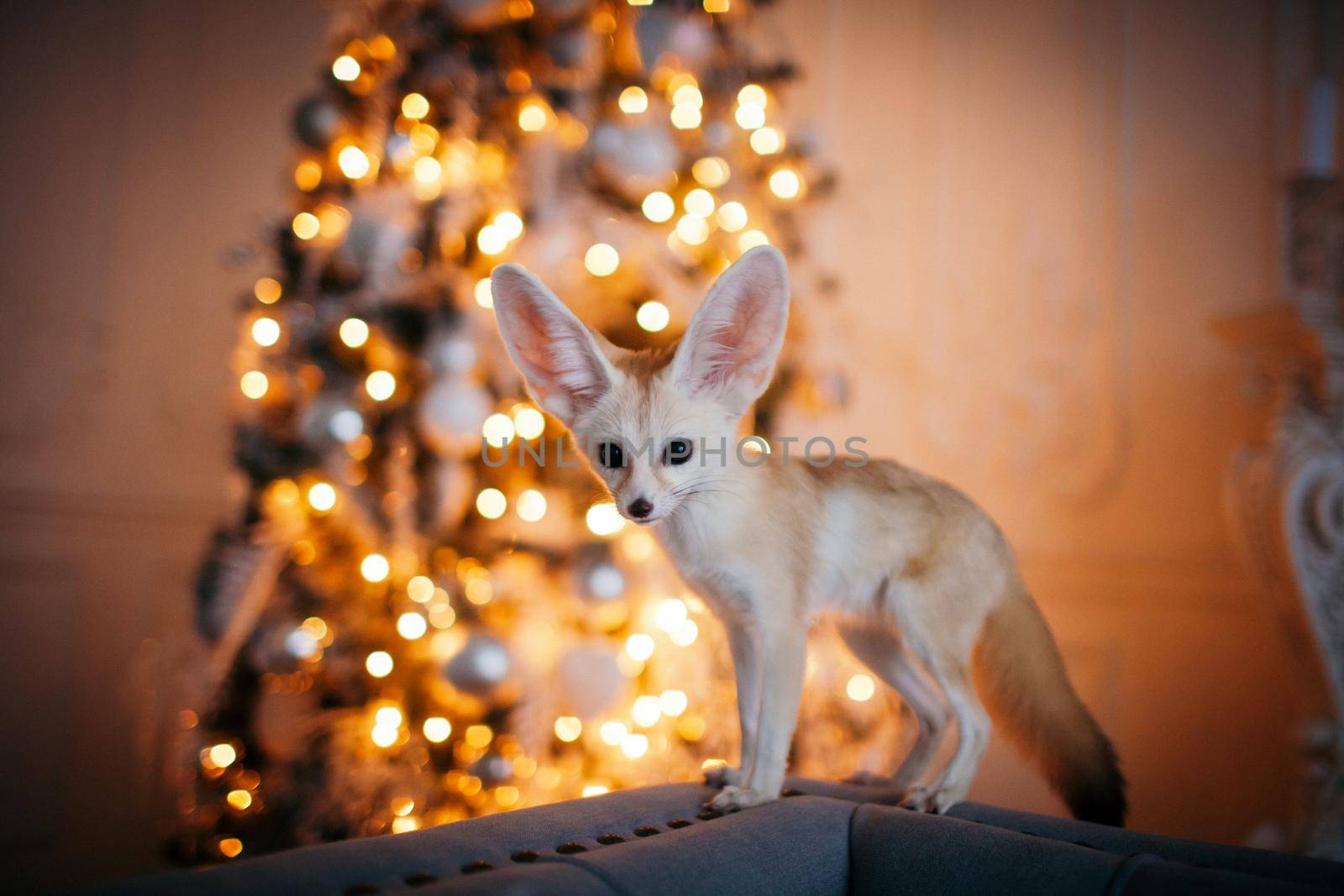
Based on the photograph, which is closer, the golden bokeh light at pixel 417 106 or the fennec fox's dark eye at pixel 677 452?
the fennec fox's dark eye at pixel 677 452

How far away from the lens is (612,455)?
1.24m

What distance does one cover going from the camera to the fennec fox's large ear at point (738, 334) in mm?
1149

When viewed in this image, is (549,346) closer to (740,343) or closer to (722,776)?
(740,343)

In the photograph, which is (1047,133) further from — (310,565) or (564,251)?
(310,565)

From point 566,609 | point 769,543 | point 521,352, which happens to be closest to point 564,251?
point 566,609

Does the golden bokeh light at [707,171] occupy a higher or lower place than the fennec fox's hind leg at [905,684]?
→ higher

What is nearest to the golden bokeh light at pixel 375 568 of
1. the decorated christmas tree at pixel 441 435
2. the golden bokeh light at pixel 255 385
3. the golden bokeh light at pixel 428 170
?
the decorated christmas tree at pixel 441 435

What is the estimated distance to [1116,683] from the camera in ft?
11.0

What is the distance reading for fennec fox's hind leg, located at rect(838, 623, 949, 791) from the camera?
1385 mm

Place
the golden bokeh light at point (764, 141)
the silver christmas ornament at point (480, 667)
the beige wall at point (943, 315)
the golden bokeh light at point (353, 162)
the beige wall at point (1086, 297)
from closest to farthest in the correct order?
the silver christmas ornament at point (480, 667) → the golden bokeh light at point (353, 162) → the golden bokeh light at point (764, 141) → the beige wall at point (943, 315) → the beige wall at point (1086, 297)

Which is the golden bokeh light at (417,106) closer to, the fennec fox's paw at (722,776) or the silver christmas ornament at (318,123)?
the silver christmas ornament at (318,123)

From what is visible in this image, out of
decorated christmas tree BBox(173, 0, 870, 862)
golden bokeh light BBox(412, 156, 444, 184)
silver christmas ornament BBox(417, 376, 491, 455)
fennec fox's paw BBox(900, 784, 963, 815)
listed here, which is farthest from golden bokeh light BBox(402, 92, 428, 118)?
fennec fox's paw BBox(900, 784, 963, 815)

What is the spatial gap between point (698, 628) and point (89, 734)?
1936 mm

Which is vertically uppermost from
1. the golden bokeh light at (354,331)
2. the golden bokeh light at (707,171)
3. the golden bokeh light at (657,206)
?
the golden bokeh light at (707,171)
